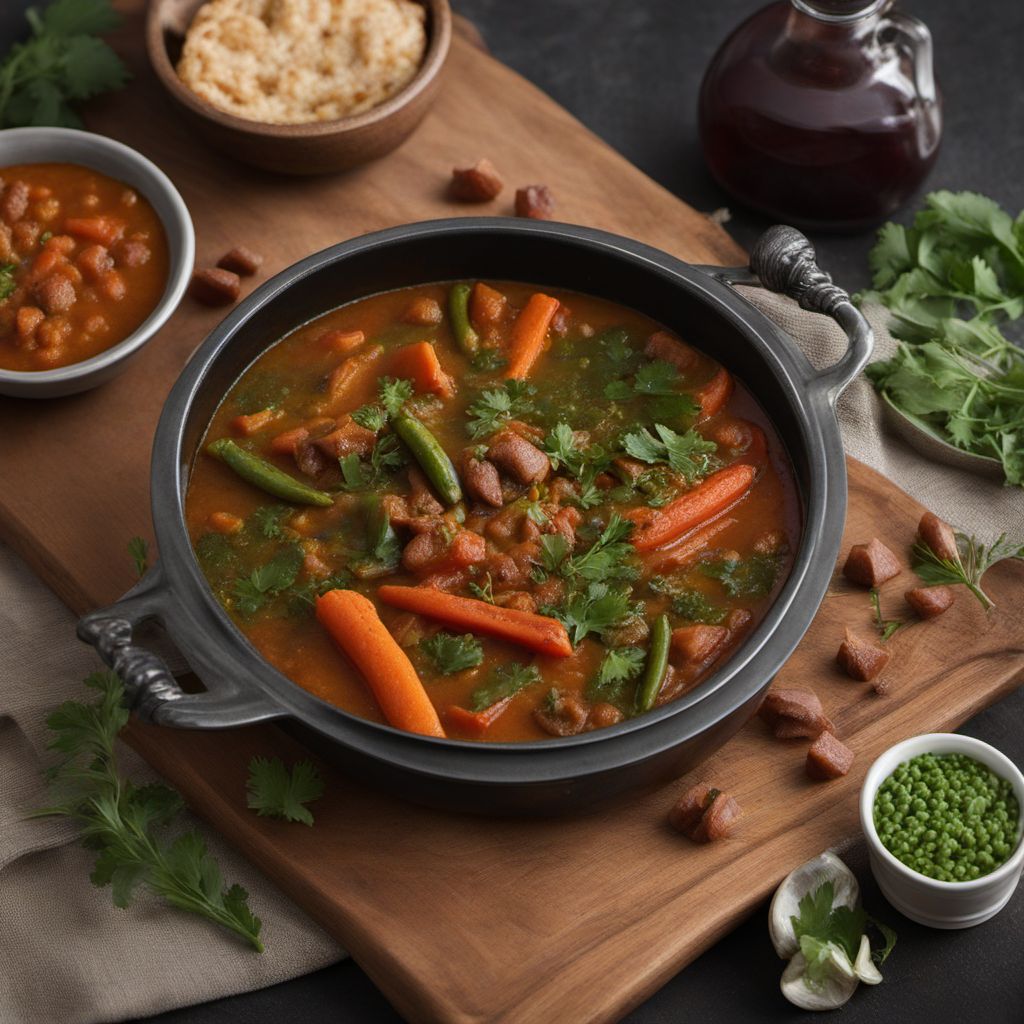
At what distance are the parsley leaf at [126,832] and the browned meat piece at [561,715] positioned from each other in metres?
1.13

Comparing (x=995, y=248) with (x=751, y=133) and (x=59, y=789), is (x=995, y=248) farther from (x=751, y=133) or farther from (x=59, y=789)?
(x=59, y=789)

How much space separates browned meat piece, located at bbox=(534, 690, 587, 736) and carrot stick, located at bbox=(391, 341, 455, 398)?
1.35 metres

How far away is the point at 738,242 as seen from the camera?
23.2 feet

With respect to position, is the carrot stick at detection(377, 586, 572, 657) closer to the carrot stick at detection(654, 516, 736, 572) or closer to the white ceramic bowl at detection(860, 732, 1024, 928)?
the carrot stick at detection(654, 516, 736, 572)

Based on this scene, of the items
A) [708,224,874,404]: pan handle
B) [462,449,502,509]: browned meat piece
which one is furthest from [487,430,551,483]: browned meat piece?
[708,224,874,404]: pan handle

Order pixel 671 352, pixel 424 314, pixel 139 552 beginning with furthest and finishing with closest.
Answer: pixel 424 314, pixel 671 352, pixel 139 552

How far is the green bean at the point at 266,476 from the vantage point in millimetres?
5414

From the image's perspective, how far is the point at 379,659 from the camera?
495 centimetres

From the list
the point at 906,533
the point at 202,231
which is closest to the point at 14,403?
the point at 202,231

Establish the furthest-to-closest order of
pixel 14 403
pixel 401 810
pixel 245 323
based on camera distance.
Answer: pixel 14 403
pixel 245 323
pixel 401 810

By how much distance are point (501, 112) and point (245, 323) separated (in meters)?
2.10

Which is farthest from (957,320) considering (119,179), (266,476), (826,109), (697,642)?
(119,179)

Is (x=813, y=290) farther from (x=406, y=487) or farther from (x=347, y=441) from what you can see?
(x=347, y=441)

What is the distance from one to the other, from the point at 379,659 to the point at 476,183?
101 inches
